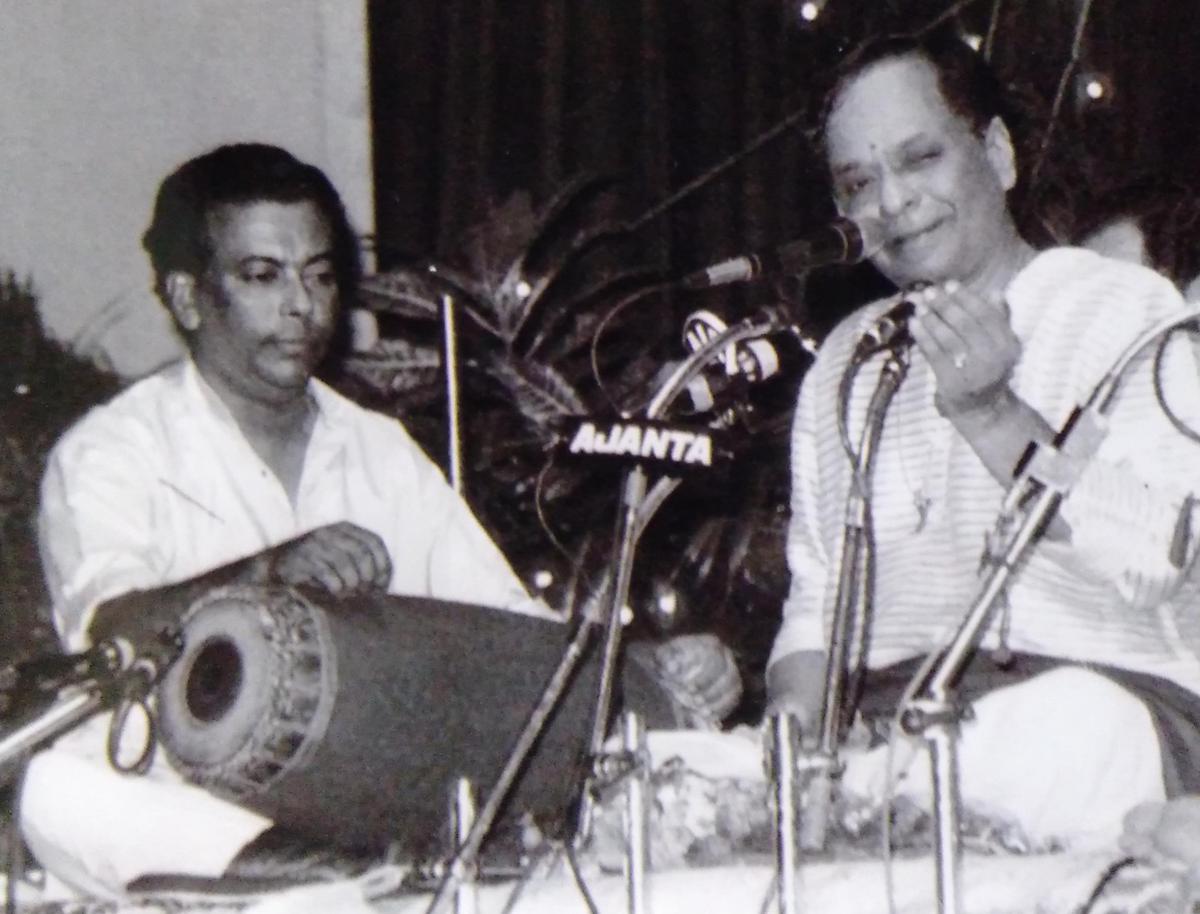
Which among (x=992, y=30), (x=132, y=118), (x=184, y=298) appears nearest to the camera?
(x=184, y=298)

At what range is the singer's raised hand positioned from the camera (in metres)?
1.96

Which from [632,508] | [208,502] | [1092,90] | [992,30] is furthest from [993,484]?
[992,30]

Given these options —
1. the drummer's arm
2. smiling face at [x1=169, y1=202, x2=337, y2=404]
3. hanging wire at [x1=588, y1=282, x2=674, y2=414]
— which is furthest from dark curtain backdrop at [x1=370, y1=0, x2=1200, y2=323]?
the drummer's arm

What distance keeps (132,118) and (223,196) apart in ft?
4.73

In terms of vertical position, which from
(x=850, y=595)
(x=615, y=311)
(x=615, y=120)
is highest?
(x=615, y=120)

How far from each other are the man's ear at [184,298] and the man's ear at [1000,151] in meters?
1.42

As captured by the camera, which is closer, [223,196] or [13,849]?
[13,849]

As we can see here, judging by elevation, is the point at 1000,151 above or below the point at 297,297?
above

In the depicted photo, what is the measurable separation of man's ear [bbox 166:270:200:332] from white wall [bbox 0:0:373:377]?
79 cm

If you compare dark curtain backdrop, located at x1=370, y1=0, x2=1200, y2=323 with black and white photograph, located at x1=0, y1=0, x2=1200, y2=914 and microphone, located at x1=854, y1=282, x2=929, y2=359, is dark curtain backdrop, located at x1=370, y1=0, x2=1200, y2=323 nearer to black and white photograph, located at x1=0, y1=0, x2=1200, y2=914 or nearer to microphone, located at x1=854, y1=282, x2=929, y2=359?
black and white photograph, located at x1=0, y1=0, x2=1200, y2=914

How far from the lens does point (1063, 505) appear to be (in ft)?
7.13

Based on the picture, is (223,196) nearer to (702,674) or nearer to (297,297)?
(297,297)

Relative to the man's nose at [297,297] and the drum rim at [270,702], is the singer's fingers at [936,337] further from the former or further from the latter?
the man's nose at [297,297]

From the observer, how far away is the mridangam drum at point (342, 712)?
229 centimetres
